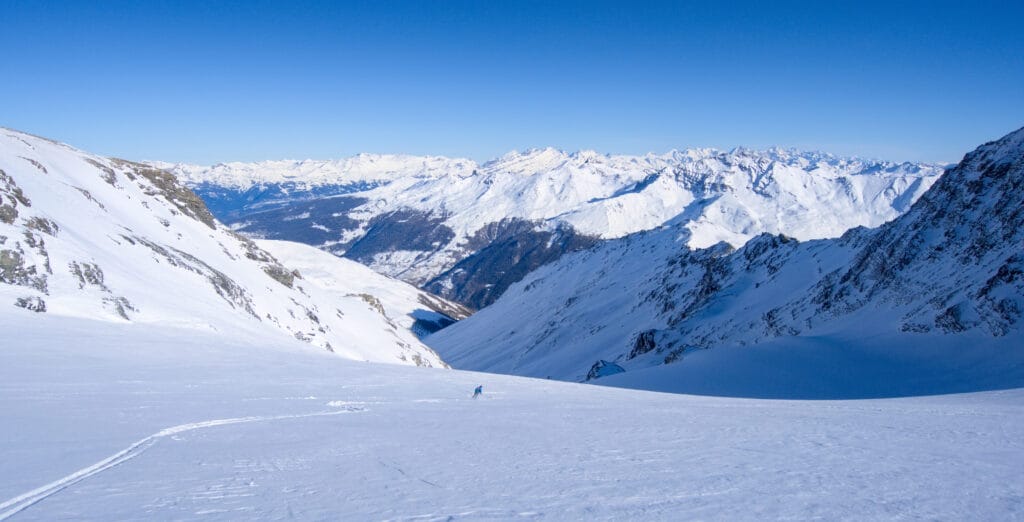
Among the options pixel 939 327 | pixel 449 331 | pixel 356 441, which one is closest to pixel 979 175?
pixel 939 327

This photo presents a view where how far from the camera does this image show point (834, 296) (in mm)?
51906

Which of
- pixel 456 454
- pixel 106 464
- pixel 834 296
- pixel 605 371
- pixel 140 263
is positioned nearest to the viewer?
pixel 106 464

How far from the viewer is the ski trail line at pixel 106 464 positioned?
24.5ft

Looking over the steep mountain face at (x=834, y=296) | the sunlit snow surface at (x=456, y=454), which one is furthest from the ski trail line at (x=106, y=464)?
the steep mountain face at (x=834, y=296)

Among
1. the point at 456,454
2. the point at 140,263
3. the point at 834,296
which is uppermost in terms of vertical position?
the point at 140,263

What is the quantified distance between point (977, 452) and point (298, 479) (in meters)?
13.2

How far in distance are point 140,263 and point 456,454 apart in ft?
157

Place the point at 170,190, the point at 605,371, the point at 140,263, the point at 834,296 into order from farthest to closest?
the point at 170,190
the point at 605,371
the point at 834,296
the point at 140,263

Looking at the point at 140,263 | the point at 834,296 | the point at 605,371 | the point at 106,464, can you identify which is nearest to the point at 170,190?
the point at 140,263

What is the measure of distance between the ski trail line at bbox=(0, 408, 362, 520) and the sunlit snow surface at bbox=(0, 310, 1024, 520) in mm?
41

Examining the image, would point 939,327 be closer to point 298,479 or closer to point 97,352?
point 298,479

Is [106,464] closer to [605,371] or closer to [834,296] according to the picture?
[605,371]

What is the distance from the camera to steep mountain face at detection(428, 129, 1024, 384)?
3541cm

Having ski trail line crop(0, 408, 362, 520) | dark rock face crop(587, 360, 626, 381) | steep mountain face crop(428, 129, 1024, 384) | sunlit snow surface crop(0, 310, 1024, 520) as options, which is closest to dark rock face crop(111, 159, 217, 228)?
steep mountain face crop(428, 129, 1024, 384)
